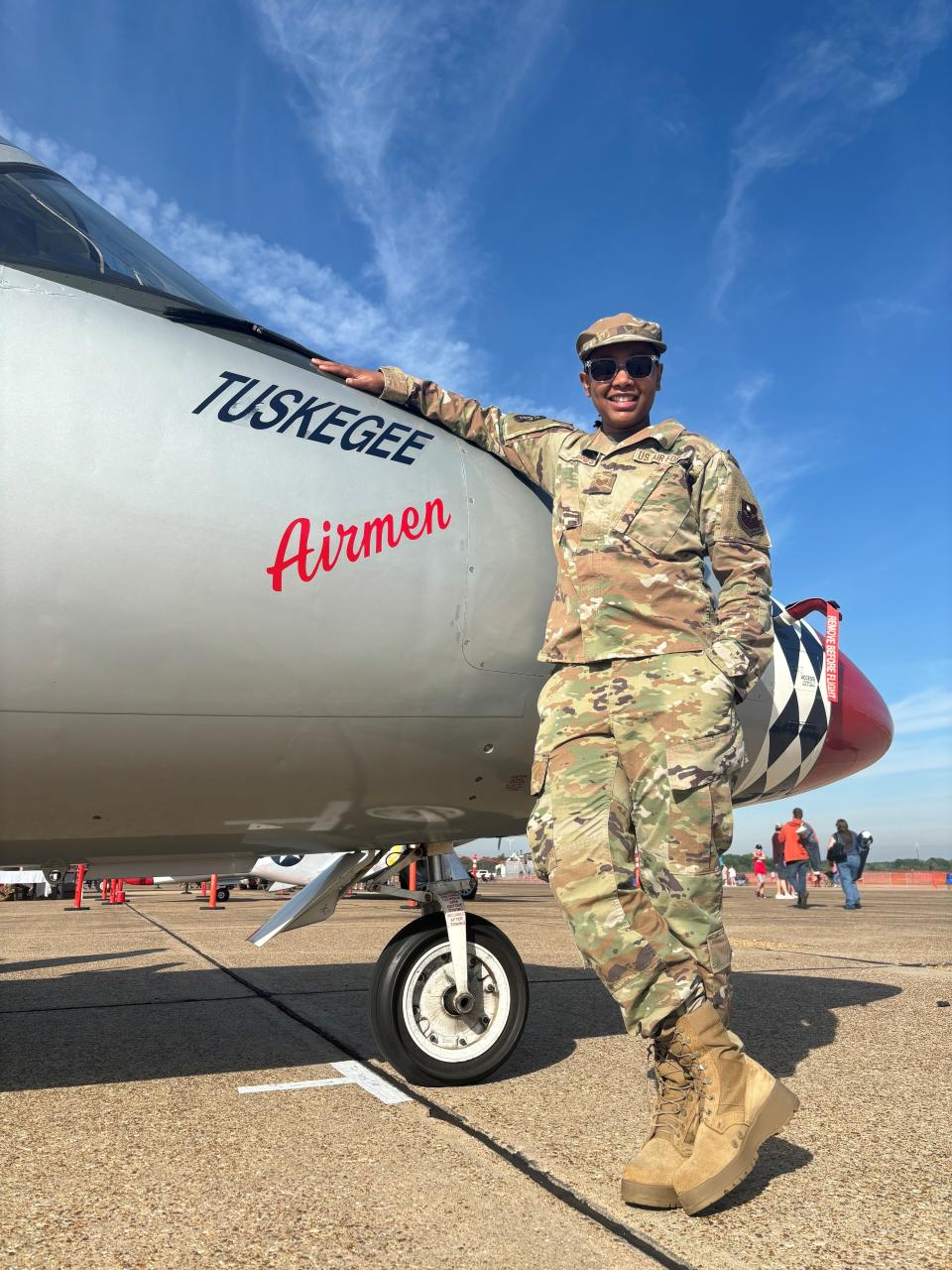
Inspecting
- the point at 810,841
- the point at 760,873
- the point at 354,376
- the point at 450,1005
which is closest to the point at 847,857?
the point at 810,841

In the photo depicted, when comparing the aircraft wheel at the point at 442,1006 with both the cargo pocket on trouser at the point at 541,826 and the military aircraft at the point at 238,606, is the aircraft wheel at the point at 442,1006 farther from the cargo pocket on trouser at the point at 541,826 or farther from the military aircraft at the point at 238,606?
the cargo pocket on trouser at the point at 541,826

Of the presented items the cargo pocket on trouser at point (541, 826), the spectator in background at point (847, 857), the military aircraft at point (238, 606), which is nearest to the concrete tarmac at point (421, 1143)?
the military aircraft at point (238, 606)

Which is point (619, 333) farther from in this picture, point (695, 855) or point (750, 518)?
point (695, 855)

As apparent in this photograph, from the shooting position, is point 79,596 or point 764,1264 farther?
point 79,596

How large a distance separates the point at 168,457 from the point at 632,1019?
6.45 feet

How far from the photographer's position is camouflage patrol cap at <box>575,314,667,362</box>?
2.92 metres

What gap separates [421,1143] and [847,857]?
54.7ft

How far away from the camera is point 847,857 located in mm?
17500

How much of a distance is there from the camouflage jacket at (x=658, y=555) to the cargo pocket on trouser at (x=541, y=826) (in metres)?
0.36

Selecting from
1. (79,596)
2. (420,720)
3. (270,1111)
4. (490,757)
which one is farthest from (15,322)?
(270,1111)

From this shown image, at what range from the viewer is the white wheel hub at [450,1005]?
342 centimetres

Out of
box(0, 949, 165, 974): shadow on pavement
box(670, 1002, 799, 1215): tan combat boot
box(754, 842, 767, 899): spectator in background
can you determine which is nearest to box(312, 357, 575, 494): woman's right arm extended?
box(670, 1002, 799, 1215): tan combat boot

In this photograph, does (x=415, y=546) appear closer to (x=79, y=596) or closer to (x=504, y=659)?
(x=504, y=659)

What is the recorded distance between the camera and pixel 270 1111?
117 inches
